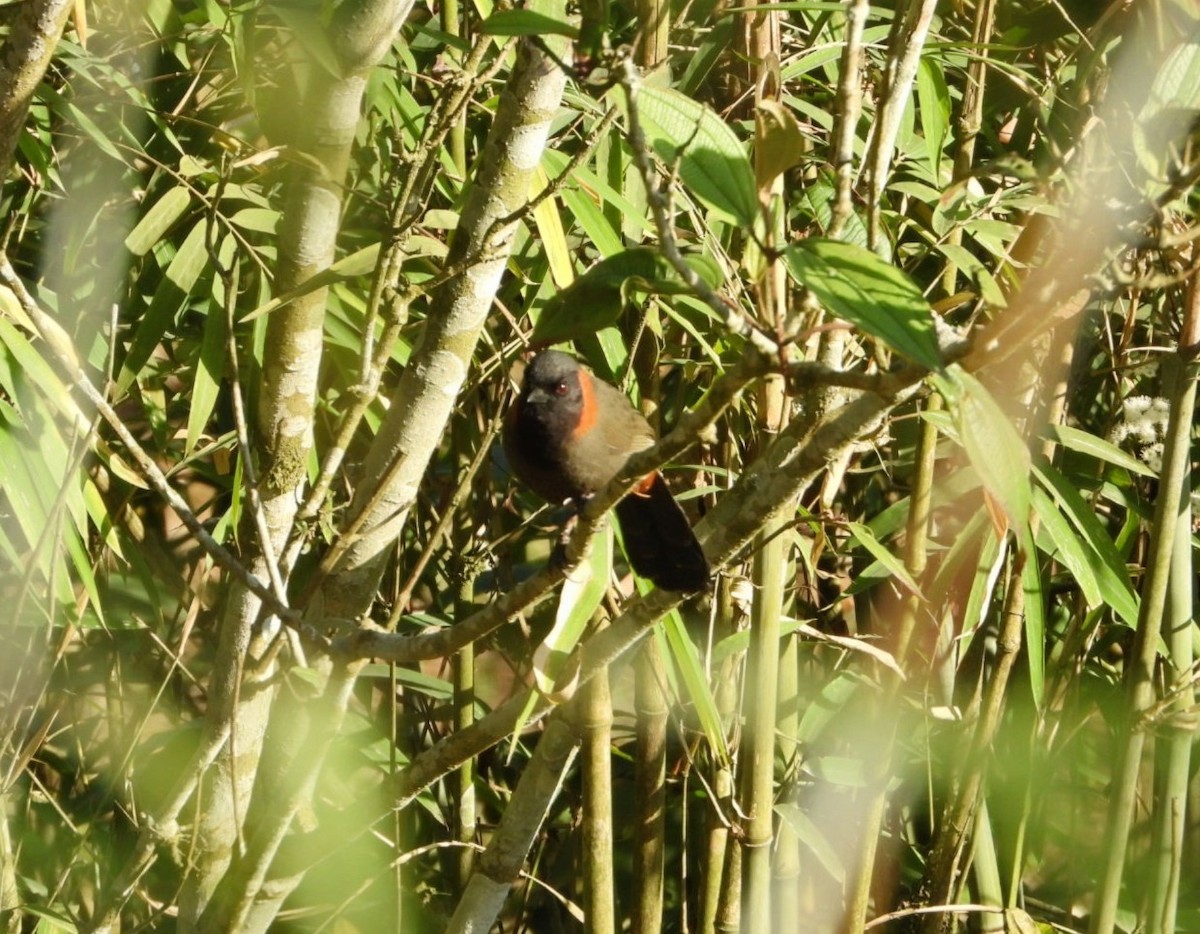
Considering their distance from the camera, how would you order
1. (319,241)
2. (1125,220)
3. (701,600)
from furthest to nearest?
(701,600), (319,241), (1125,220)

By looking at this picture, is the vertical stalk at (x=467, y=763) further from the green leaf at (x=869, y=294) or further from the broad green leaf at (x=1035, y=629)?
the green leaf at (x=869, y=294)

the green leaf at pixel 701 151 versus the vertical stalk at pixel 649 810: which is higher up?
the green leaf at pixel 701 151

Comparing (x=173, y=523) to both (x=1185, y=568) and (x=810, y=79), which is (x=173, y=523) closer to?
(x=810, y=79)

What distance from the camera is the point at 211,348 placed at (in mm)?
2240

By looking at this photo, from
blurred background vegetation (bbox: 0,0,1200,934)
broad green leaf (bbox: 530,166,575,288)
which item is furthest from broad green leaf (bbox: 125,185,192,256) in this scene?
broad green leaf (bbox: 530,166,575,288)

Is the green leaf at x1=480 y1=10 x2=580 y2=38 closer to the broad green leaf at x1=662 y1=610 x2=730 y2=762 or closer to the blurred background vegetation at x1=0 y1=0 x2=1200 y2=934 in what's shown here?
the blurred background vegetation at x1=0 y1=0 x2=1200 y2=934

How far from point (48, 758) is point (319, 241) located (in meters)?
1.98

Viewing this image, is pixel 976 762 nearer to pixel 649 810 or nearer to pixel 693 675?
pixel 649 810

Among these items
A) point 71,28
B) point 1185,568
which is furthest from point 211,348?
point 1185,568

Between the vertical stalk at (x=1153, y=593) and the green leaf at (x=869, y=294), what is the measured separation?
4.19ft

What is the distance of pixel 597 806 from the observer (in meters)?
2.31

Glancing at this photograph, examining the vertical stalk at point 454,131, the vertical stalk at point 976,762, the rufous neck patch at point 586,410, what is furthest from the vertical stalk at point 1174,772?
the vertical stalk at point 454,131

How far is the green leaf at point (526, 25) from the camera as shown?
108 cm

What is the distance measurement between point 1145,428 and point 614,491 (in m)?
1.48
